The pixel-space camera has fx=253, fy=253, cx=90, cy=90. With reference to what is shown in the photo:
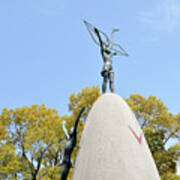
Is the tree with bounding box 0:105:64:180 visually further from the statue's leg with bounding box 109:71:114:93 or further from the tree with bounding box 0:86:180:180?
the statue's leg with bounding box 109:71:114:93

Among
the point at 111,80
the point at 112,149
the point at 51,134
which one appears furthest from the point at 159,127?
the point at 112,149

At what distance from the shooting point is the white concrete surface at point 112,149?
4.22m

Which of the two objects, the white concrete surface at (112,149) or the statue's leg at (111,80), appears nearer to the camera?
the white concrete surface at (112,149)

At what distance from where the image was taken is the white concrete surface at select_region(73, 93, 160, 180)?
4.22 meters

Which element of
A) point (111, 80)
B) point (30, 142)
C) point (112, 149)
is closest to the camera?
point (112, 149)

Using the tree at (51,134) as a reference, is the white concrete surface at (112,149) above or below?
below

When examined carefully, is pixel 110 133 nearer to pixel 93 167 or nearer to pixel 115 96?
pixel 93 167

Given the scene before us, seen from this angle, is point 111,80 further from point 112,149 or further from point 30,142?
point 30,142

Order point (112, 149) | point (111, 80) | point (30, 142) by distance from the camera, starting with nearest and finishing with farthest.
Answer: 1. point (112, 149)
2. point (111, 80)
3. point (30, 142)

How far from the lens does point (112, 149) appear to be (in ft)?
14.7

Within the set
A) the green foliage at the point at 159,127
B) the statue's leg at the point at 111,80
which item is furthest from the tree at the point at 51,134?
the statue's leg at the point at 111,80

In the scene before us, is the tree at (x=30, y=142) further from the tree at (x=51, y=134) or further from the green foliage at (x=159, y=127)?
the green foliage at (x=159, y=127)

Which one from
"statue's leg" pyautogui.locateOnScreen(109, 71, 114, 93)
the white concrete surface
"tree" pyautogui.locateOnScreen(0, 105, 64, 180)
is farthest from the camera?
"tree" pyautogui.locateOnScreen(0, 105, 64, 180)

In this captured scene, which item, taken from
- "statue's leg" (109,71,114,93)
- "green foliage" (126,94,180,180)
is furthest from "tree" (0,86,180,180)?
"statue's leg" (109,71,114,93)
